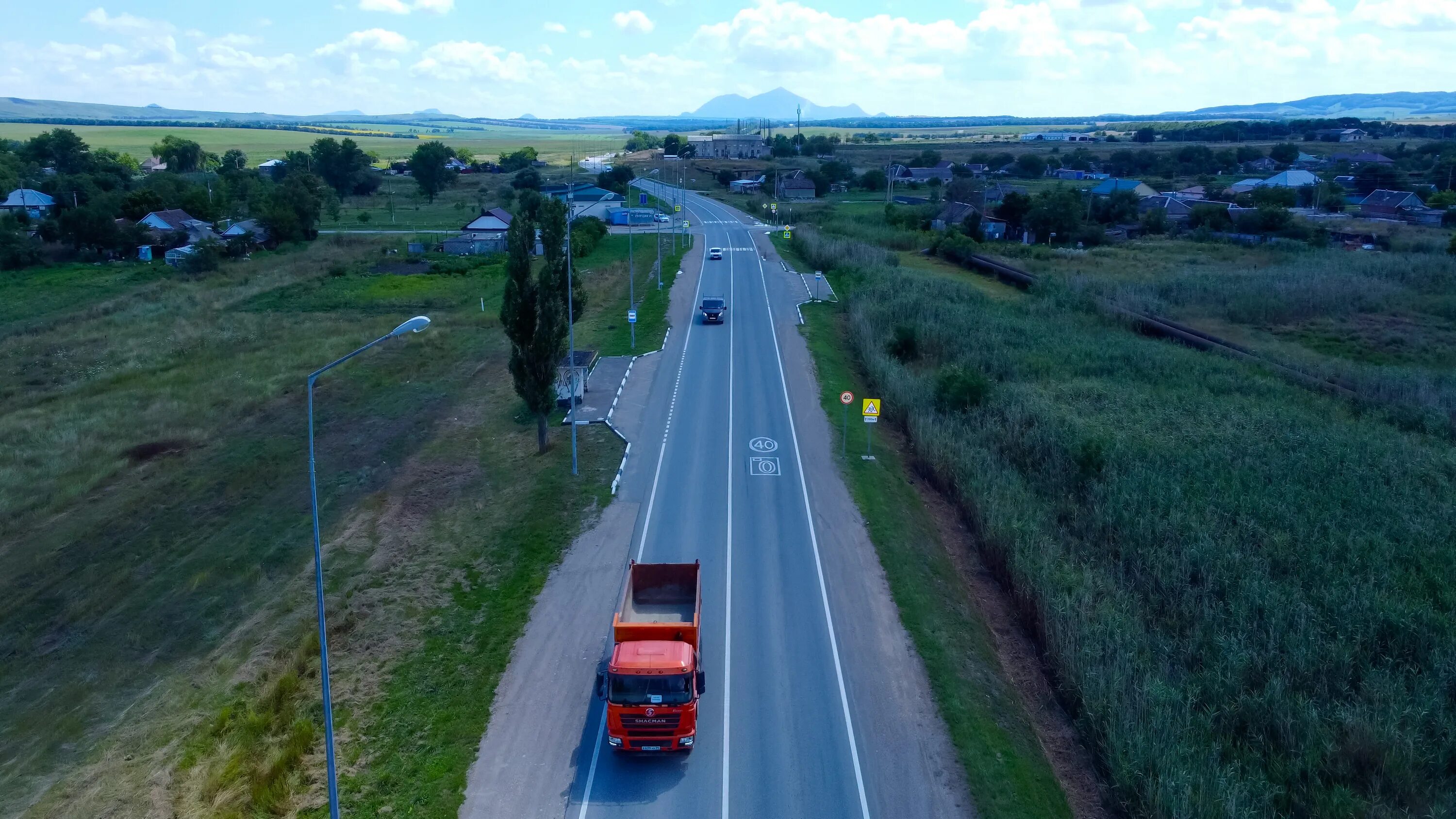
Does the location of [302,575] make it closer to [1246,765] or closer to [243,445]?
[243,445]

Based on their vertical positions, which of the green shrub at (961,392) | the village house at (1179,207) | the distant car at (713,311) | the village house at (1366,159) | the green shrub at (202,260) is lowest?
the green shrub at (961,392)

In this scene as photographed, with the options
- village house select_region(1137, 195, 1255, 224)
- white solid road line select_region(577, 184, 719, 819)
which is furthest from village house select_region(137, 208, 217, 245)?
village house select_region(1137, 195, 1255, 224)

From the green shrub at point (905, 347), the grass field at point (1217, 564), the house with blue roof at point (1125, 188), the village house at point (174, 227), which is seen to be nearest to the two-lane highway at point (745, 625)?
the grass field at point (1217, 564)

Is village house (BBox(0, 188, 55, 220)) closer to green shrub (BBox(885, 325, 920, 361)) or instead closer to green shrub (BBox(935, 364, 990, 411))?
green shrub (BBox(885, 325, 920, 361))

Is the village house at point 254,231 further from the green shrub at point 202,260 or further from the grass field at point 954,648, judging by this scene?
the grass field at point 954,648

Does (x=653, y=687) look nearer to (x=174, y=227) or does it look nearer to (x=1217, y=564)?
(x=1217, y=564)

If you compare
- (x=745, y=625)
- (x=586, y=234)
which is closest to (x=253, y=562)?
(x=745, y=625)
